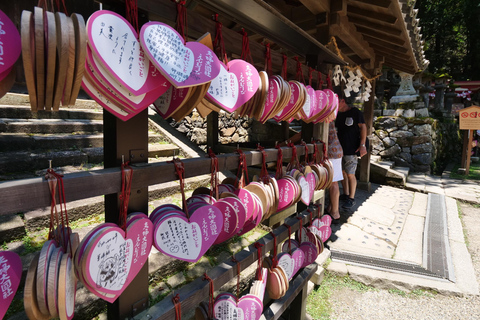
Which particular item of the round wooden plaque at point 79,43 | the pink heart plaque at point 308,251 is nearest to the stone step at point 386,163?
the pink heart plaque at point 308,251

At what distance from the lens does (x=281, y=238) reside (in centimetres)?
204

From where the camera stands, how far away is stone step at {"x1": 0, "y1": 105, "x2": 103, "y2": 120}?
343cm

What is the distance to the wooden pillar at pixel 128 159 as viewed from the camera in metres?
1.06

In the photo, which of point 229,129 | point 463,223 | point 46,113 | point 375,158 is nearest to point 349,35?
point 229,129

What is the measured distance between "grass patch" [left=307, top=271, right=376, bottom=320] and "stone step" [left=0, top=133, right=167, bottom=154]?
3.30 meters

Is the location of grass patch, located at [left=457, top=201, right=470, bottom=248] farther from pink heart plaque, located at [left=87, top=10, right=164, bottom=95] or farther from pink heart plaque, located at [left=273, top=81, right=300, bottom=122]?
pink heart plaque, located at [left=87, top=10, right=164, bottom=95]

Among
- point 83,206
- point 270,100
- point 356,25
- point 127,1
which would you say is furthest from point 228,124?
point 127,1

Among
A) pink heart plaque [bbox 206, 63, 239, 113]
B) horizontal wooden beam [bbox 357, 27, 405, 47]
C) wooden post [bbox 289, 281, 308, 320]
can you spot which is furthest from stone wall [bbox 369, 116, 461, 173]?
pink heart plaque [bbox 206, 63, 239, 113]

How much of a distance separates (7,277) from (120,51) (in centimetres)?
72

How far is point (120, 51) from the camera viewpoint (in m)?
0.80

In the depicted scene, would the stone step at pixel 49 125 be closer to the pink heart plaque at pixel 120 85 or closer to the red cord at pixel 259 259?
the red cord at pixel 259 259

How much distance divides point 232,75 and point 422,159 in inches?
359

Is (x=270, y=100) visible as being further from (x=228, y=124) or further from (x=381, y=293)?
(x=228, y=124)

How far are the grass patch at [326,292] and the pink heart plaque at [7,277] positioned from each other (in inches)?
110
